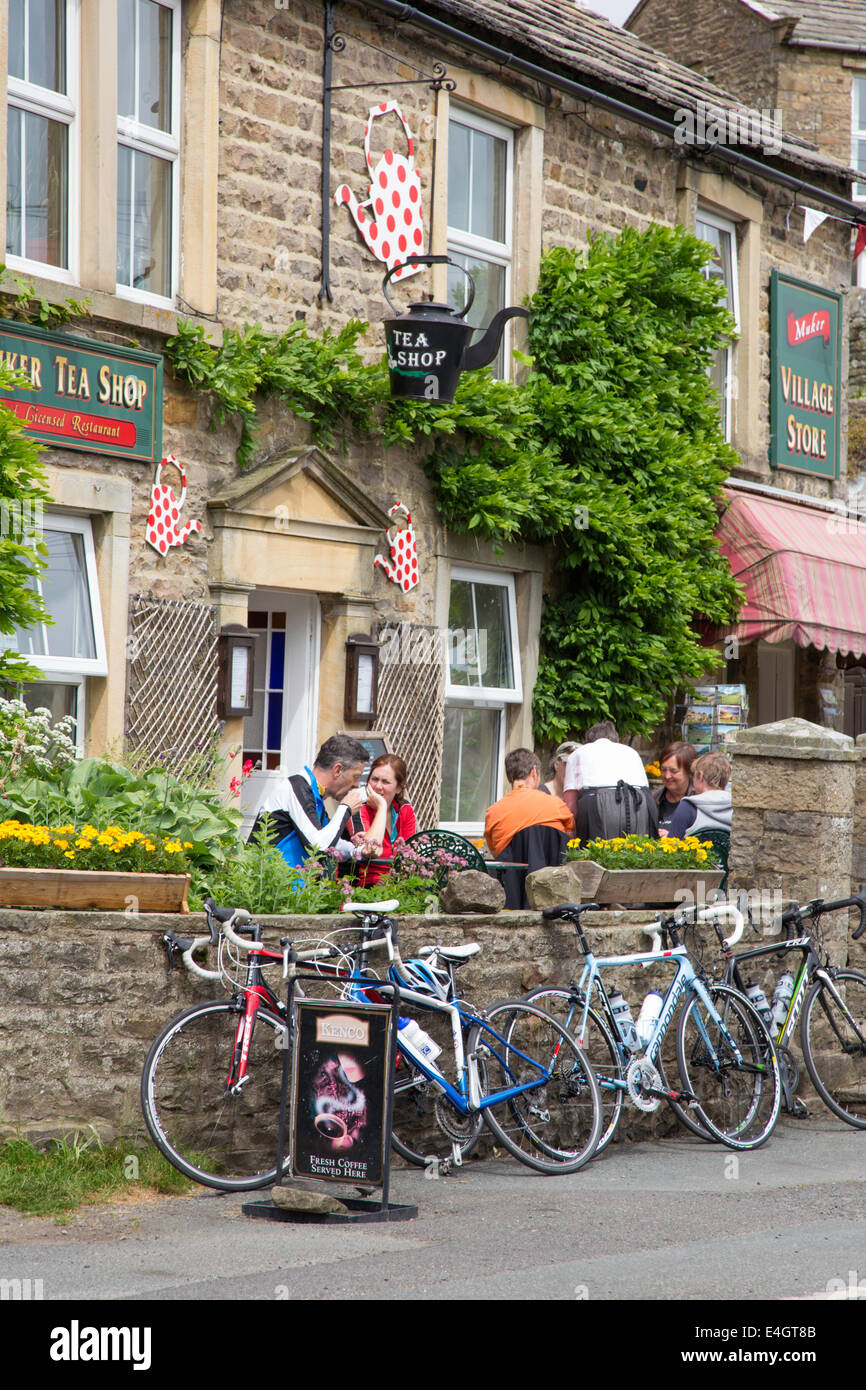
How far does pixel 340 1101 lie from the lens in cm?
620

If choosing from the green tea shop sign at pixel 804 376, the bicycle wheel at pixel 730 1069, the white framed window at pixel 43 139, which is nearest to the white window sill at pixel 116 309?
the white framed window at pixel 43 139

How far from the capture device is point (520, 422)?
1163 cm

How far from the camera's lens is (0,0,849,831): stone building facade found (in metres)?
9.34

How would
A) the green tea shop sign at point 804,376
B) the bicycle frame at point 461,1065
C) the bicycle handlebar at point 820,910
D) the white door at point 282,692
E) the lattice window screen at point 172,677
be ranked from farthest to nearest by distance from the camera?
1. the green tea shop sign at point 804,376
2. the white door at point 282,692
3. the lattice window screen at point 172,677
4. the bicycle handlebar at point 820,910
5. the bicycle frame at point 461,1065

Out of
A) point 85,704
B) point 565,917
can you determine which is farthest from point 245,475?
point 565,917

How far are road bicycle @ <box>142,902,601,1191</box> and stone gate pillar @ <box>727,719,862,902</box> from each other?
7.87 ft

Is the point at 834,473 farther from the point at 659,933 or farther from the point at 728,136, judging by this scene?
the point at 659,933

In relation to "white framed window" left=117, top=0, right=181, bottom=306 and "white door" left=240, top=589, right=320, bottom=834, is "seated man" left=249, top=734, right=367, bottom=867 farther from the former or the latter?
"white framed window" left=117, top=0, right=181, bottom=306

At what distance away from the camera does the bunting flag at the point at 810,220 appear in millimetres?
15047

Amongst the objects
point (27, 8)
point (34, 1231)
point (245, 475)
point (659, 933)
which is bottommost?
point (34, 1231)

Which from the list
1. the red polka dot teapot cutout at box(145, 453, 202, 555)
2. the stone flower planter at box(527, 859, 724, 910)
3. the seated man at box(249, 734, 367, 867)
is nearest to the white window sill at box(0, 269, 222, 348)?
the red polka dot teapot cutout at box(145, 453, 202, 555)

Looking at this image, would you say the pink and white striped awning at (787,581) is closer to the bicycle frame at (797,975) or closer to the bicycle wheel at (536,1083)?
the bicycle frame at (797,975)

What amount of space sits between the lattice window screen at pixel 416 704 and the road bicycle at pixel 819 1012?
2.85 metres

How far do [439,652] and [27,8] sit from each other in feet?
15.5
